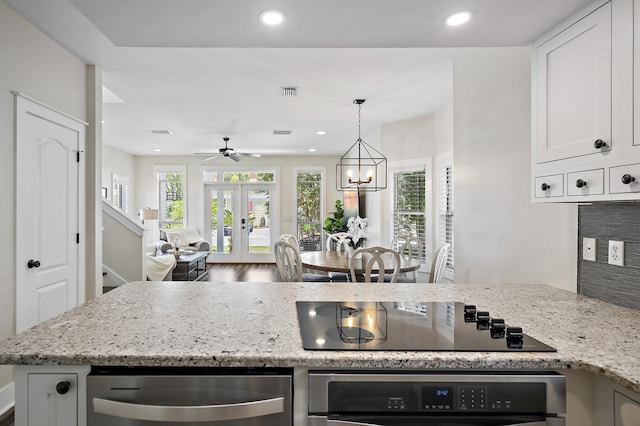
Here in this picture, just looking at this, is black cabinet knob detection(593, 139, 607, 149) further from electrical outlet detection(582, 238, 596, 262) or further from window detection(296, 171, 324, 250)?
window detection(296, 171, 324, 250)

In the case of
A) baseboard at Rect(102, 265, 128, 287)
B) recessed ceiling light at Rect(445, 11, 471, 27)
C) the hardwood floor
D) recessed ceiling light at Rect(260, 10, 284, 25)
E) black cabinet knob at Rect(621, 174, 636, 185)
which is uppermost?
recessed ceiling light at Rect(445, 11, 471, 27)

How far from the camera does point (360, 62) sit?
328 cm

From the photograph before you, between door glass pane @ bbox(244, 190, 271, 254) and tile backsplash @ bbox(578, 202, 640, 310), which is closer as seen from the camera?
tile backsplash @ bbox(578, 202, 640, 310)

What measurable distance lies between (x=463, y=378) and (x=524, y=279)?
1541 mm

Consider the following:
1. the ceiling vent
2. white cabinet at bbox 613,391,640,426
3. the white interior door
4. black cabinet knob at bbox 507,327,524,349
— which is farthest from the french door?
white cabinet at bbox 613,391,640,426

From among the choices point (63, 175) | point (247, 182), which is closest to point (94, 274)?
point (63, 175)

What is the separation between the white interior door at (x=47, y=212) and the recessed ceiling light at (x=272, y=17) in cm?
199

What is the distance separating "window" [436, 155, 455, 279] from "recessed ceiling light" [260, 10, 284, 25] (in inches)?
132

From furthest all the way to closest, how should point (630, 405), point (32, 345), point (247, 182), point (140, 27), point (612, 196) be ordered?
point (247, 182)
point (140, 27)
point (612, 196)
point (32, 345)
point (630, 405)

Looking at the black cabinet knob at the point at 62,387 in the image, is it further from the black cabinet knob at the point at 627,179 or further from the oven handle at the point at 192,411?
the black cabinet knob at the point at 627,179

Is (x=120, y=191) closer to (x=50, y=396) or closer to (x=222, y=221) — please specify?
(x=222, y=221)

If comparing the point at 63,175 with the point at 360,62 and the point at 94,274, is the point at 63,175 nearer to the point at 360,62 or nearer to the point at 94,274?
the point at 94,274

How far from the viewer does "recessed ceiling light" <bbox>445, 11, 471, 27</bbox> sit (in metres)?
1.58

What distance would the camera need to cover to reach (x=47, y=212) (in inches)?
109
